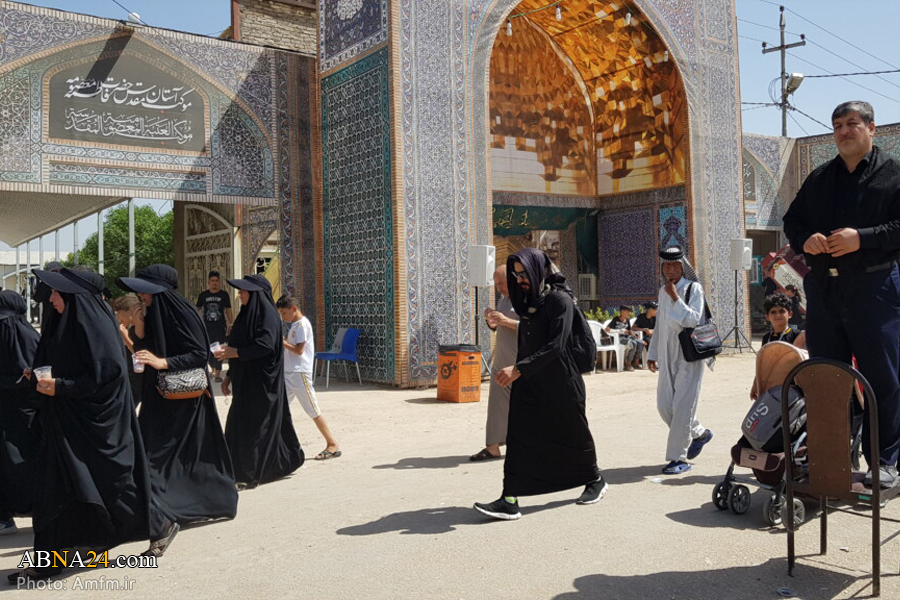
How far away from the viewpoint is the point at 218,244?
42.8 feet

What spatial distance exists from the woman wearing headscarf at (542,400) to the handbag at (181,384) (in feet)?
4.87

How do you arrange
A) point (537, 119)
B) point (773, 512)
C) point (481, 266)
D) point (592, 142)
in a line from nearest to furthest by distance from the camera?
point (773, 512)
point (481, 266)
point (537, 119)
point (592, 142)

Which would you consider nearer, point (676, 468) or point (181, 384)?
point (181, 384)

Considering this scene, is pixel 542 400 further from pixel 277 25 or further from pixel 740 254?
pixel 277 25

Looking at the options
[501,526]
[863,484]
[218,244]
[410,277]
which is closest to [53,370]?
[501,526]

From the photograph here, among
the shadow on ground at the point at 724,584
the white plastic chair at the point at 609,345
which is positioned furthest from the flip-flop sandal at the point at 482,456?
the white plastic chair at the point at 609,345

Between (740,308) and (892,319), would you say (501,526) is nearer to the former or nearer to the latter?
(892,319)

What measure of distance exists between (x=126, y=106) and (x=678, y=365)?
770 cm

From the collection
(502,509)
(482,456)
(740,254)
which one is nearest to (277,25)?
(740,254)

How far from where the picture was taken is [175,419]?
400 cm

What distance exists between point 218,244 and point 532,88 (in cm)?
632

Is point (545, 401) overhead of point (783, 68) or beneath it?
beneath

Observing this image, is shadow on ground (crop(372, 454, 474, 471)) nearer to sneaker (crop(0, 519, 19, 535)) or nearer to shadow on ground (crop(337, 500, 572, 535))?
shadow on ground (crop(337, 500, 572, 535))

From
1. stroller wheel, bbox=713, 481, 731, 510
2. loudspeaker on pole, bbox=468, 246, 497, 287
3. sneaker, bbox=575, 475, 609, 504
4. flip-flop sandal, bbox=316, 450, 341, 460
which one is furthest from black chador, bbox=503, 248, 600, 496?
loudspeaker on pole, bbox=468, 246, 497, 287
